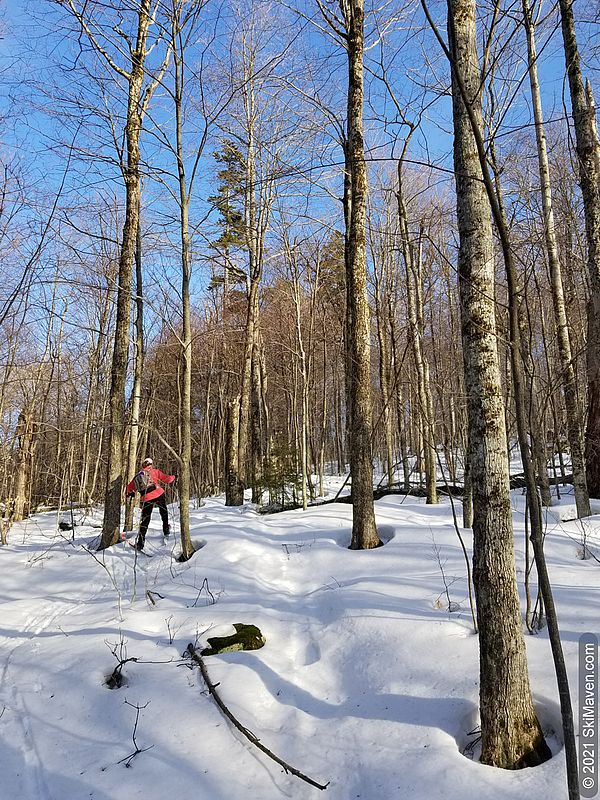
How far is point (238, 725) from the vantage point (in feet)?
10.2

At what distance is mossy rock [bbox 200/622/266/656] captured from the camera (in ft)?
13.1

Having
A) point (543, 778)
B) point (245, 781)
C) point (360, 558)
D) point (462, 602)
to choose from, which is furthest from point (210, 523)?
point (543, 778)

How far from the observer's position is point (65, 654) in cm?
410

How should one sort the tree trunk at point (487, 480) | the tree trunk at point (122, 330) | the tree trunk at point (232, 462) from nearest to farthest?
the tree trunk at point (487, 480), the tree trunk at point (122, 330), the tree trunk at point (232, 462)

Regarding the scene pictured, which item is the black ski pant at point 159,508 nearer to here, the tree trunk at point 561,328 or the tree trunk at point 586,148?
the tree trunk at point 561,328

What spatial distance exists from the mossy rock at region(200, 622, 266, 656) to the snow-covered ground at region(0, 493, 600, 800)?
0.29 ft

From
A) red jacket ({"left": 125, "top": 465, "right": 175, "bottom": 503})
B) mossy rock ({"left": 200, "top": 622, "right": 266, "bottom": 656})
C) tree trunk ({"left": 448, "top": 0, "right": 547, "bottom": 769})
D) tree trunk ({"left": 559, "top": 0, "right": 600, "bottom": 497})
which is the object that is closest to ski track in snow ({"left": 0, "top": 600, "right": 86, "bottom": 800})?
mossy rock ({"left": 200, "top": 622, "right": 266, "bottom": 656})

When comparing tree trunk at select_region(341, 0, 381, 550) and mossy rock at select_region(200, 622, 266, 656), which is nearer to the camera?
mossy rock at select_region(200, 622, 266, 656)

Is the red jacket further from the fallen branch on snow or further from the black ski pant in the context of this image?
the fallen branch on snow

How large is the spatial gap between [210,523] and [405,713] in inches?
245

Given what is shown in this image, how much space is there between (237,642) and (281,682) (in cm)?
56

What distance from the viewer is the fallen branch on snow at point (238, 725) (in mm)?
2707

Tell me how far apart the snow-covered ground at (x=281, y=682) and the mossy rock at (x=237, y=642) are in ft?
0.29

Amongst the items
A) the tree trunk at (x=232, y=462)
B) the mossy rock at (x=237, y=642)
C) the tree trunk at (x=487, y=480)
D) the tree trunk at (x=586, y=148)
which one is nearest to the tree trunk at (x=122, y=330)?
the tree trunk at (x=232, y=462)
